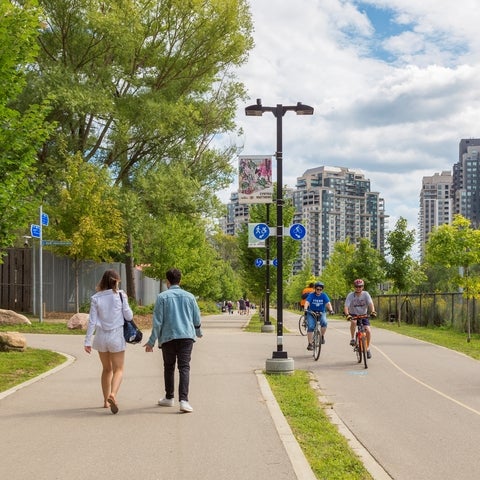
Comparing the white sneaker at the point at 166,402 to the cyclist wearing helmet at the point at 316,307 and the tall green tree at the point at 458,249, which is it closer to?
the cyclist wearing helmet at the point at 316,307

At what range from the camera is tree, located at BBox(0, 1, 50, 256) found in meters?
11.6

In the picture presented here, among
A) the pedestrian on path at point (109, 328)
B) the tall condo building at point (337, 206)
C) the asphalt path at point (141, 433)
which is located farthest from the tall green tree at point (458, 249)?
→ the tall condo building at point (337, 206)

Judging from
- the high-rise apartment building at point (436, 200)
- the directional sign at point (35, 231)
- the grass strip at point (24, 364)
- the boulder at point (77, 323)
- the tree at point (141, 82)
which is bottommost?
the boulder at point (77, 323)

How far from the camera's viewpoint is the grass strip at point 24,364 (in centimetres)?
1154

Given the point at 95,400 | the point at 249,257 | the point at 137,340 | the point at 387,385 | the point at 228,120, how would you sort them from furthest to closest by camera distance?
the point at 249,257 < the point at 228,120 < the point at 387,385 < the point at 95,400 < the point at 137,340

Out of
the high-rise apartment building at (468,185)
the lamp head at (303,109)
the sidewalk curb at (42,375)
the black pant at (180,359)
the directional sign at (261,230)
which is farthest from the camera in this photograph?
the high-rise apartment building at (468,185)

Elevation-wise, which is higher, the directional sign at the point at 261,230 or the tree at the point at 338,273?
the directional sign at the point at 261,230

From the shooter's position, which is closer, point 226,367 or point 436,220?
point 226,367

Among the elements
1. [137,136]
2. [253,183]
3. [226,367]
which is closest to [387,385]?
[226,367]

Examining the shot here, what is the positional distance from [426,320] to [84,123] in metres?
20.1

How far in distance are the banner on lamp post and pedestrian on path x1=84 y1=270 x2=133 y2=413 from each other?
6258 mm

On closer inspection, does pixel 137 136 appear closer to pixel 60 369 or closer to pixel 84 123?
pixel 84 123

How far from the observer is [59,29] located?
31797 mm

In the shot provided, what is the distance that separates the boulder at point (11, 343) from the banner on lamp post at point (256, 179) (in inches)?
233
